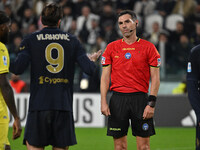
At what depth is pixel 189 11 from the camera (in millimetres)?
17641

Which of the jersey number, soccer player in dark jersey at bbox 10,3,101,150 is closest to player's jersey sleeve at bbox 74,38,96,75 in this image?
soccer player in dark jersey at bbox 10,3,101,150

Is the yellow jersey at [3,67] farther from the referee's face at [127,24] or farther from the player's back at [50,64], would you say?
the referee's face at [127,24]

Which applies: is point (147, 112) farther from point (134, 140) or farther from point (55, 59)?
point (134, 140)

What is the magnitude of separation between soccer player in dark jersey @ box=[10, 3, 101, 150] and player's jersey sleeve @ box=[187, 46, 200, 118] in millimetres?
1141

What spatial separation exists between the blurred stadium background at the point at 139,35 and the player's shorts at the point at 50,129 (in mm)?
5223

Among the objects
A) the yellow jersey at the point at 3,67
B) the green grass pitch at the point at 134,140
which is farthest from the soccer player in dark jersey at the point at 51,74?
the green grass pitch at the point at 134,140

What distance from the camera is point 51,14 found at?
5.31m

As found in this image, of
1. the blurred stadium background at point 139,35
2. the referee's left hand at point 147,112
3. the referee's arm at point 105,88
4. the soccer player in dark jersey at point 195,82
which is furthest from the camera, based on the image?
the blurred stadium background at point 139,35

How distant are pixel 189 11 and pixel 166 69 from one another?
9.62 feet

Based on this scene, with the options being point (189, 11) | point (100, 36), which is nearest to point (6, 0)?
point (100, 36)

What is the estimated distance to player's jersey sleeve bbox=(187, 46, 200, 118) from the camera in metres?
5.59

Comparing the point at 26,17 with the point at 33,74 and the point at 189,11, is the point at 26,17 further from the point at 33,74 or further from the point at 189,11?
the point at 33,74

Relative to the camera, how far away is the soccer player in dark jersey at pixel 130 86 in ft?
21.8

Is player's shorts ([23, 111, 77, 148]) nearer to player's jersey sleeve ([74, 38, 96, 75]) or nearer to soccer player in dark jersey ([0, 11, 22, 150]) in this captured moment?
soccer player in dark jersey ([0, 11, 22, 150])
